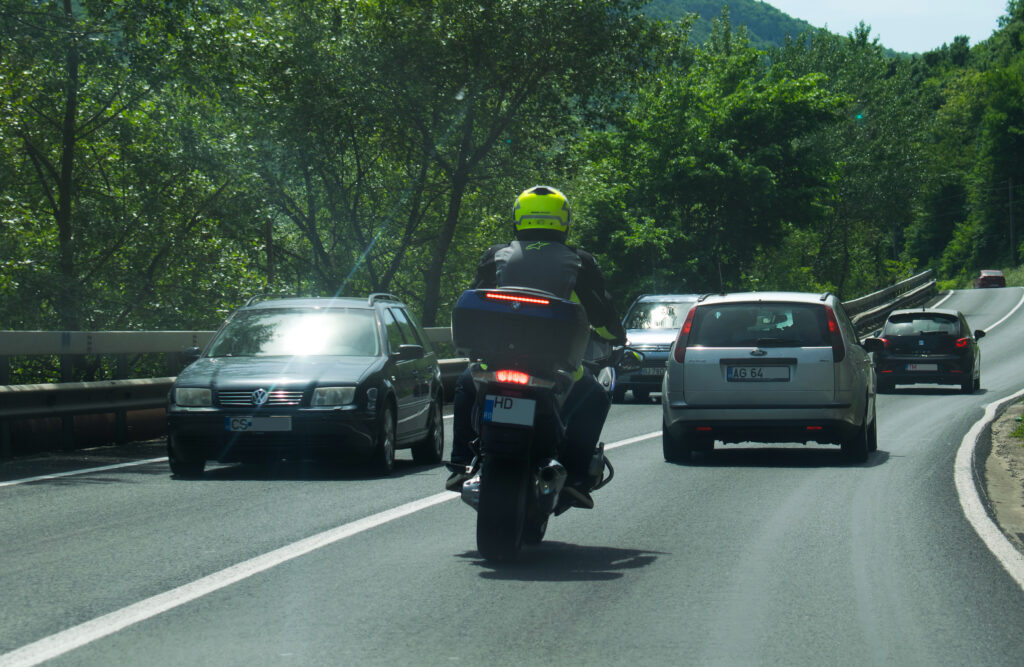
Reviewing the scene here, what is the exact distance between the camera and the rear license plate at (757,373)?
12852 millimetres

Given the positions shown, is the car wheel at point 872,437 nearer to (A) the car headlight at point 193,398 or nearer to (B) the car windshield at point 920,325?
(A) the car headlight at point 193,398

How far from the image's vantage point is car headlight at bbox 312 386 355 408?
11219 mm

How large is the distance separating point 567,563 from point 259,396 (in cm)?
481

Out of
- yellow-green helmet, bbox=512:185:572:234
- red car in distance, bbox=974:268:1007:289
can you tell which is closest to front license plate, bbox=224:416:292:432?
yellow-green helmet, bbox=512:185:572:234

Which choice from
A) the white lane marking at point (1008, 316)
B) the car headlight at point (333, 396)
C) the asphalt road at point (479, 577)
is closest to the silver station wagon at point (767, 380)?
the asphalt road at point (479, 577)

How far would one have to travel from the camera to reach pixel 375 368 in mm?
11688

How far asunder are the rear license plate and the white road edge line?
16.2ft

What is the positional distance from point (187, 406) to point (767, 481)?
479 centimetres

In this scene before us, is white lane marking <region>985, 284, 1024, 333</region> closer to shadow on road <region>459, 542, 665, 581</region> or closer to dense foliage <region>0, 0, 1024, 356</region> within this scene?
dense foliage <region>0, 0, 1024, 356</region>

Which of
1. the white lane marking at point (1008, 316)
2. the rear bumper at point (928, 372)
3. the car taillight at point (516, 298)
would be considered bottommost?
the white lane marking at point (1008, 316)

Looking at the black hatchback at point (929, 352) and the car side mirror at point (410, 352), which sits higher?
the car side mirror at point (410, 352)

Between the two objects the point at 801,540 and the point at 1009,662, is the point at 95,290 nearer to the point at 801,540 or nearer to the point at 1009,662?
the point at 801,540

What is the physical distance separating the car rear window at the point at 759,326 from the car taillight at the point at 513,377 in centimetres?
688

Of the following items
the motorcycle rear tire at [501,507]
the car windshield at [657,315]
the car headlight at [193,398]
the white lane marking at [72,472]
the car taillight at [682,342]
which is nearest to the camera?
the motorcycle rear tire at [501,507]
